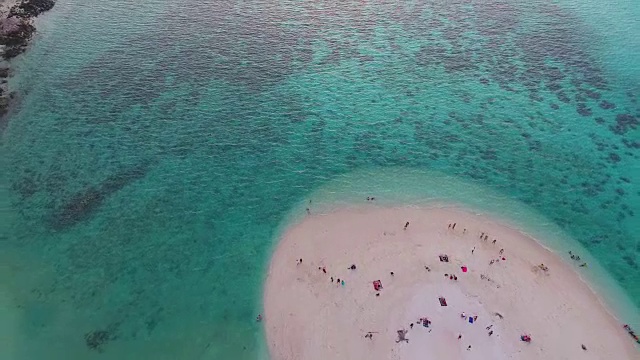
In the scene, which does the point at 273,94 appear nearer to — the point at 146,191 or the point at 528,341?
the point at 146,191

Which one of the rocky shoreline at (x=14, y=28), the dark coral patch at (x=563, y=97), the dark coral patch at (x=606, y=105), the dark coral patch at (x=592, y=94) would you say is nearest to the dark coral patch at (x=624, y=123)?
the dark coral patch at (x=606, y=105)

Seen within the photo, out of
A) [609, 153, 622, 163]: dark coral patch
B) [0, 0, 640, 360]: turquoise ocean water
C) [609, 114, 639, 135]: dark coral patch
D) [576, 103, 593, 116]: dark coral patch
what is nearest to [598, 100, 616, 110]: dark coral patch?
[0, 0, 640, 360]: turquoise ocean water

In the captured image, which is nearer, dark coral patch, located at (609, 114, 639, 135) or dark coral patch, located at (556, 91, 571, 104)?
dark coral patch, located at (609, 114, 639, 135)

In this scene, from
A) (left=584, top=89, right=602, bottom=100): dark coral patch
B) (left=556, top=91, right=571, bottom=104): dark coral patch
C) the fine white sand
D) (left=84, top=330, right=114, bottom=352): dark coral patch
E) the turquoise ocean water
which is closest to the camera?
(left=84, top=330, right=114, bottom=352): dark coral patch

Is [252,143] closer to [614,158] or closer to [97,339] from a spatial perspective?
[97,339]

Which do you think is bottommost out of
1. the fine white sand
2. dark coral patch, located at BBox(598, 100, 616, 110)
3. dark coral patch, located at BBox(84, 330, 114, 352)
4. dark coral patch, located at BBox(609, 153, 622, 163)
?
dark coral patch, located at BBox(84, 330, 114, 352)

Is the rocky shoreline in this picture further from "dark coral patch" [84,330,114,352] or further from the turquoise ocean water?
"dark coral patch" [84,330,114,352]

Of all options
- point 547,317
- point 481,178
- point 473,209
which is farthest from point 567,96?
point 547,317
